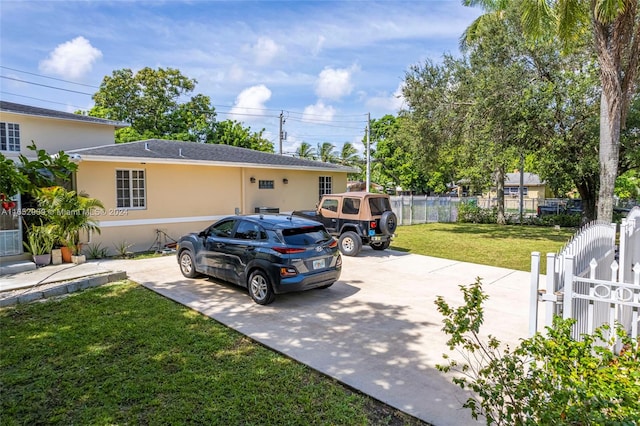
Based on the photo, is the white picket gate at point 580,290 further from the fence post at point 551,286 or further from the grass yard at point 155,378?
the grass yard at point 155,378

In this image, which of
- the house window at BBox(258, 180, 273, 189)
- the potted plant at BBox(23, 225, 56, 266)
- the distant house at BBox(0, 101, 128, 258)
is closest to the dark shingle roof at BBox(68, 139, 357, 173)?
the house window at BBox(258, 180, 273, 189)

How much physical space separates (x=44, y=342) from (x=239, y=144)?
30680 mm

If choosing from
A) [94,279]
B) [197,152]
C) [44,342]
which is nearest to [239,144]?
[197,152]

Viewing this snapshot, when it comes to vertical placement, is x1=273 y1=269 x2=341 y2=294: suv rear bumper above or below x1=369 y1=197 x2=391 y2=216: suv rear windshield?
below

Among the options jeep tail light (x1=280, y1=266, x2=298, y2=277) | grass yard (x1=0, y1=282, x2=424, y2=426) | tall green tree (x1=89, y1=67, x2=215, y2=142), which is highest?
tall green tree (x1=89, y1=67, x2=215, y2=142)

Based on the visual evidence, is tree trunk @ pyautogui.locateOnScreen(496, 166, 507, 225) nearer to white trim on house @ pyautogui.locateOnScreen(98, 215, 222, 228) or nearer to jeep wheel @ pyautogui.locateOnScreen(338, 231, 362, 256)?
jeep wheel @ pyautogui.locateOnScreen(338, 231, 362, 256)

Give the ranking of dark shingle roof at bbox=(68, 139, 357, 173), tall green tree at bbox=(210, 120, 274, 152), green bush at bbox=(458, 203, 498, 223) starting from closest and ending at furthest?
dark shingle roof at bbox=(68, 139, 357, 173), green bush at bbox=(458, 203, 498, 223), tall green tree at bbox=(210, 120, 274, 152)

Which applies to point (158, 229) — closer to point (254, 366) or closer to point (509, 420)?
point (254, 366)

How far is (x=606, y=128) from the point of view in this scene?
9.71 m

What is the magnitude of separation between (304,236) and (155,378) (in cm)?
355

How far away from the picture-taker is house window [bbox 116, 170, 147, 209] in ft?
39.8

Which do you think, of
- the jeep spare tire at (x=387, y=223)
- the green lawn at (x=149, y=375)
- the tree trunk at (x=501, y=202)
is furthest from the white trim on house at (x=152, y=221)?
the tree trunk at (x=501, y=202)

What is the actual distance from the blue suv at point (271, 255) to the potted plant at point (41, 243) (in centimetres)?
518

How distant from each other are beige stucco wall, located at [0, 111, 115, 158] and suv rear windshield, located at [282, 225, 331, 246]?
12.5 metres
